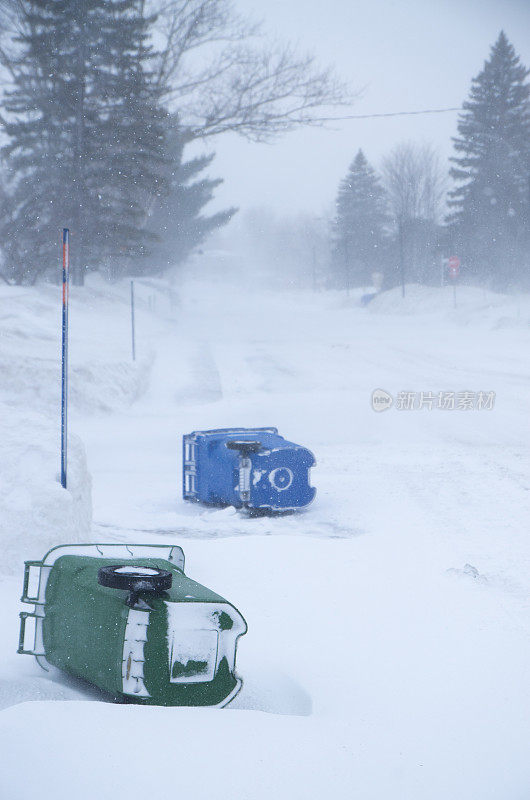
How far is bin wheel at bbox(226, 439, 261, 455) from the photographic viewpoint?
7.68 metres

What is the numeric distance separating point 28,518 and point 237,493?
3.00m

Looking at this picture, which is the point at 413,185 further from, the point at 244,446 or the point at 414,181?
the point at 244,446

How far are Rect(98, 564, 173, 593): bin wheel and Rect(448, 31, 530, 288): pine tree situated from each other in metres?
48.6

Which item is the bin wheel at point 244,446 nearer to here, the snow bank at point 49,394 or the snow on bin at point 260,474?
the snow on bin at point 260,474

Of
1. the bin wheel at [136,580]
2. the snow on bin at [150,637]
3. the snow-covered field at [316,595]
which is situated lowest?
the snow-covered field at [316,595]

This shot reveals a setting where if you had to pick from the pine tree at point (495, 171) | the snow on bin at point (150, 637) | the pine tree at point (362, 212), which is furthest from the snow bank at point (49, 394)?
the pine tree at point (362, 212)

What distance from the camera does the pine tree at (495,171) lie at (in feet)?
156

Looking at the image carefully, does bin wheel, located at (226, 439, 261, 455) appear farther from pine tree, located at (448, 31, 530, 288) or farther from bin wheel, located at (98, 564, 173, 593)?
pine tree, located at (448, 31, 530, 288)

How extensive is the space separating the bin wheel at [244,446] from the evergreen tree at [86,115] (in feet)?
62.6

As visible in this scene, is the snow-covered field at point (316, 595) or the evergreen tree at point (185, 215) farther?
the evergreen tree at point (185, 215)

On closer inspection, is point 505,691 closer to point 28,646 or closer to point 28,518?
point 28,646

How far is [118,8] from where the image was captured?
Result: 26094 mm

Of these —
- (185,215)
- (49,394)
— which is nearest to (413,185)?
(185,215)

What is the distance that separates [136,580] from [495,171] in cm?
5214
